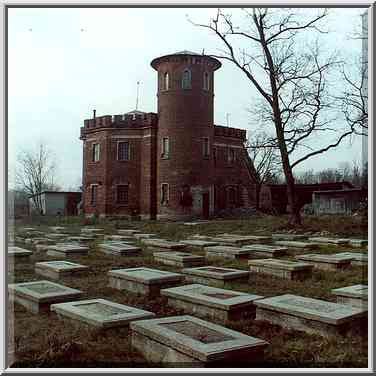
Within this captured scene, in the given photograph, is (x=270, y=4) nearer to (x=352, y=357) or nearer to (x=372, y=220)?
(x=372, y=220)

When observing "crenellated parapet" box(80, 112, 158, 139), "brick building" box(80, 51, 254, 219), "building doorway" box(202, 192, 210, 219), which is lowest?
"building doorway" box(202, 192, 210, 219)

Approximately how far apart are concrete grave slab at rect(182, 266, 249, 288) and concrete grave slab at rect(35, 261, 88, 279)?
1.68 m

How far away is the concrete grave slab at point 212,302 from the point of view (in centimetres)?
452

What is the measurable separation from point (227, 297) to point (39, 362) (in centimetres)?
211

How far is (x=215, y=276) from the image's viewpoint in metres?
6.12

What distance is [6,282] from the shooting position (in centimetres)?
386

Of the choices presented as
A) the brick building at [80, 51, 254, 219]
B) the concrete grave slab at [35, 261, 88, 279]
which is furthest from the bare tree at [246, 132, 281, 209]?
the concrete grave slab at [35, 261, 88, 279]

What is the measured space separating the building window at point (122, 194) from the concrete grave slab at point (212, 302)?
20.9 metres

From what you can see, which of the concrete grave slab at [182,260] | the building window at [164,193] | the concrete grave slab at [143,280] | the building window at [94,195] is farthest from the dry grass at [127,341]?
the building window at [94,195]

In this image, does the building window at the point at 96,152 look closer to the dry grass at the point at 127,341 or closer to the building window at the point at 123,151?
the building window at the point at 123,151

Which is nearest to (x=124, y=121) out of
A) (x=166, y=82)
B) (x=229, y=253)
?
(x=166, y=82)

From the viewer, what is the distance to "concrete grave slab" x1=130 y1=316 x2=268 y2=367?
318 cm

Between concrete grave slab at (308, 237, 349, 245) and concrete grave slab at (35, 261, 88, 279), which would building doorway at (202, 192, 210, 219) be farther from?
concrete grave slab at (35, 261, 88, 279)

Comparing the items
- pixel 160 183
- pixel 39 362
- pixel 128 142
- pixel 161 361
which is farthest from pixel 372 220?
pixel 128 142
